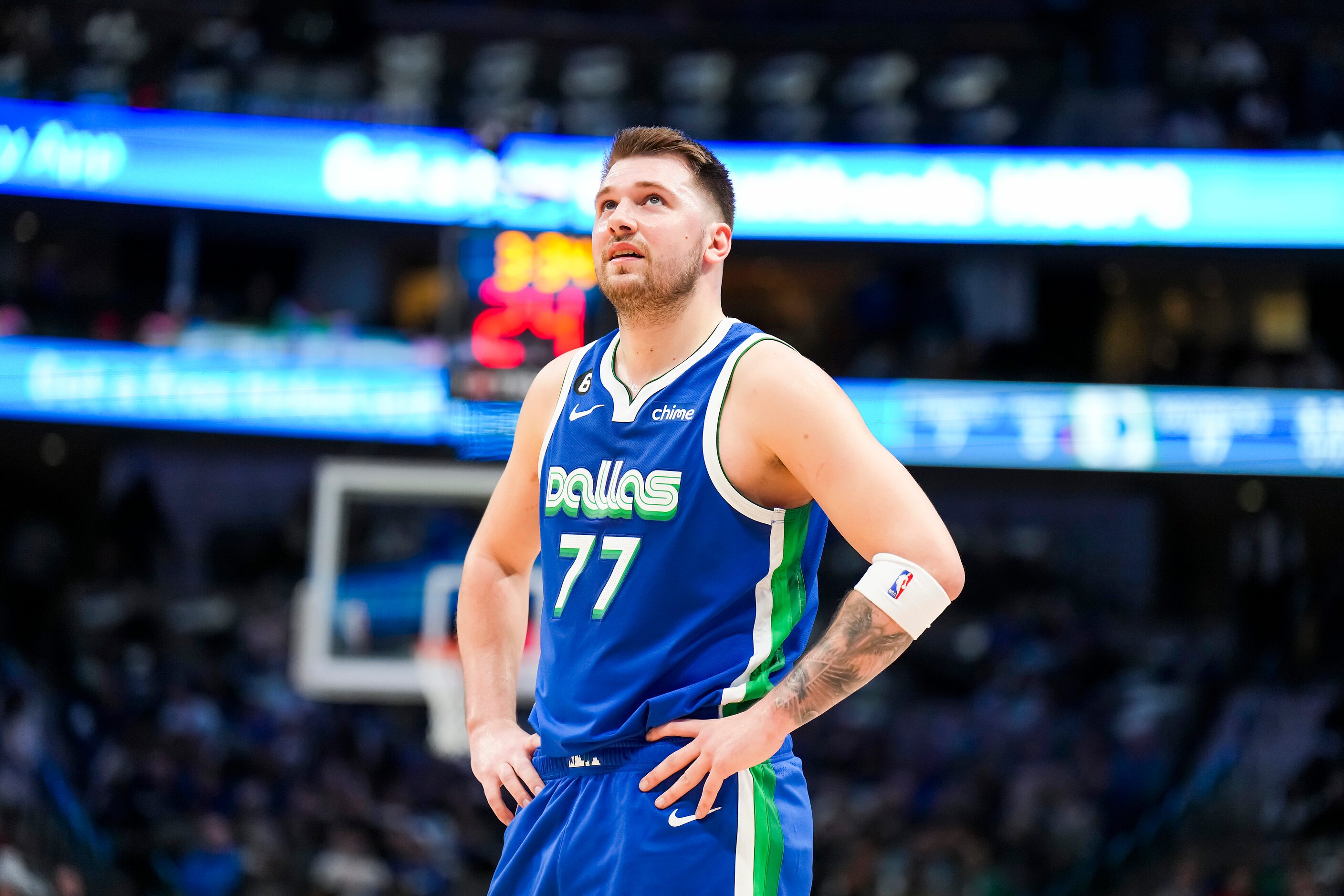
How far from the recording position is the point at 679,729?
7.82 ft

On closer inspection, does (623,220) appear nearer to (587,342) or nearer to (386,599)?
(587,342)

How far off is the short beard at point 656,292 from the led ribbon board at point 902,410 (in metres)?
8.76

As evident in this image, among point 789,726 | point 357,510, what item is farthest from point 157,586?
point 789,726

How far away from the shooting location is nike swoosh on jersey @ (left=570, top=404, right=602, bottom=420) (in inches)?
106

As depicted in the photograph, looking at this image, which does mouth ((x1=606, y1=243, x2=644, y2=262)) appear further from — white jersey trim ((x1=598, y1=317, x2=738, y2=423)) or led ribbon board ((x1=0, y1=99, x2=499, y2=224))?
led ribbon board ((x1=0, y1=99, x2=499, y2=224))

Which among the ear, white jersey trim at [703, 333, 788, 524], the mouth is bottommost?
white jersey trim at [703, 333, 788, 524]

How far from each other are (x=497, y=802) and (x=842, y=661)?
0.76m

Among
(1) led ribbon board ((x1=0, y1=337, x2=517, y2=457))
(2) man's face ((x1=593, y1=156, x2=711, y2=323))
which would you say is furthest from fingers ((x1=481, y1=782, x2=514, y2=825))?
(1) led ribbon board ((x1=0, y1=337, x2=517, y2=457))

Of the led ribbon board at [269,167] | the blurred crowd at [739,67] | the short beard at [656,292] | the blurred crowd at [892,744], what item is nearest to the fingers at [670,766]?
the short beard at [656,292]

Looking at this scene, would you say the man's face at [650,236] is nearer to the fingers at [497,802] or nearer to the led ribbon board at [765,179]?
the fingers at [497,802]

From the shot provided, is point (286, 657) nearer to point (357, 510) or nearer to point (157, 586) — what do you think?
point (157, 586)

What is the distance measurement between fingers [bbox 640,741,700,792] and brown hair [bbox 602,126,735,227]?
1.01m

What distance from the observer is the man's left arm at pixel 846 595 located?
233 centimetres

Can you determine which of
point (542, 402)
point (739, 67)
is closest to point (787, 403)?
point (542, 402)
